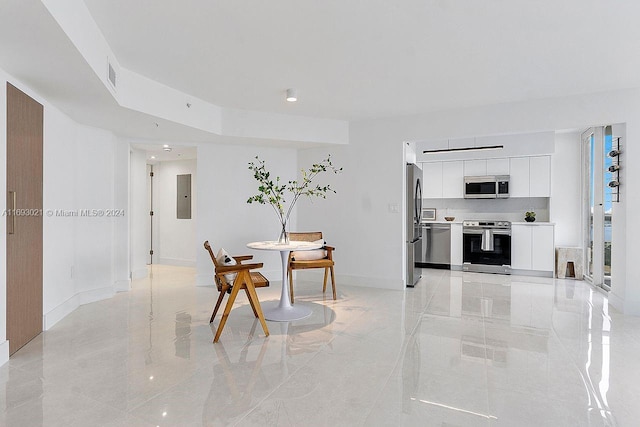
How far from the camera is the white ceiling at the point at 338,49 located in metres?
2.28

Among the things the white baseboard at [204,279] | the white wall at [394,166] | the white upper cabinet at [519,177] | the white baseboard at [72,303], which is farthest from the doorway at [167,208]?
the white upper cabinet at [519,177]

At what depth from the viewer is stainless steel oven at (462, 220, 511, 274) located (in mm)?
6051

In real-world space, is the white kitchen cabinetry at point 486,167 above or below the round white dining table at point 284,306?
above

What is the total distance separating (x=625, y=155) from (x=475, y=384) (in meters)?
3.36

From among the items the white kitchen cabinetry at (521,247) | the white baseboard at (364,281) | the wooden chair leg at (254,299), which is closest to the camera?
the wooden chair leg at (254,299)

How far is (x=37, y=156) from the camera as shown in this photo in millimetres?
3127

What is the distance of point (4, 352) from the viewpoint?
99.1 inches

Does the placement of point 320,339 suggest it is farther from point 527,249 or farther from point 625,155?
point 527,249

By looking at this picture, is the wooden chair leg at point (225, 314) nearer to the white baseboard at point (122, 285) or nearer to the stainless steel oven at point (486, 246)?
the white baseboard at point (122, 285)

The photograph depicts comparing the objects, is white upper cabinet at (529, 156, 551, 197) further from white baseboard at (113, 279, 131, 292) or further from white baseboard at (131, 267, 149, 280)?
white baseboard at (131, 267, 149, 280)

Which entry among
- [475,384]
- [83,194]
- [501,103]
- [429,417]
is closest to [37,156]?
[83,194]

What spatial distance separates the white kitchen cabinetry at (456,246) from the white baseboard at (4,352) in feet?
20.4

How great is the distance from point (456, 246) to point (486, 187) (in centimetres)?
122

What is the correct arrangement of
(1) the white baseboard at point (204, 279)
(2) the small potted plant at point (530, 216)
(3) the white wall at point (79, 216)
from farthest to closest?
(2) the small potted plant at point (530, 216)
(1) the white baseboard at point (204, 279)
(3) the white wall at point (79, 216)
